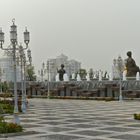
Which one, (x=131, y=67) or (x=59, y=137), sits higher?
(x=131, y=67)

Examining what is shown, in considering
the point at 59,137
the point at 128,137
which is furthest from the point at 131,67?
the point at 59,137

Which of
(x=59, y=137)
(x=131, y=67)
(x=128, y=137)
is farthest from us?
(x=131, y=67)

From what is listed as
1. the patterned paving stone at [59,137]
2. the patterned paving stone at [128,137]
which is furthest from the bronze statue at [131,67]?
the patterned paving stone at [59,137]

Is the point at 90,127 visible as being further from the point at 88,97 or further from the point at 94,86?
the point at 94,86

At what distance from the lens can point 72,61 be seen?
350 feet

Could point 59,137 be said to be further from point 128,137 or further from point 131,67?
point 131,67

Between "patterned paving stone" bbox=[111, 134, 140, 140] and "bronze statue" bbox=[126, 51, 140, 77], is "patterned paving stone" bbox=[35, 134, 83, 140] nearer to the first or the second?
"patterned paving stone" bbox=[111, 134, 140, 140]

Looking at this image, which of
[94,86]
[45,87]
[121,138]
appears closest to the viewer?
[121,138]

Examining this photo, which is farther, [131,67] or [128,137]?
[131,67]

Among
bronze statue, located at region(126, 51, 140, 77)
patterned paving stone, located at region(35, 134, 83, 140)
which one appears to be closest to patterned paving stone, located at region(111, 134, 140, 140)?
patterned paving stone, located at region(35, 134, 83, 140)

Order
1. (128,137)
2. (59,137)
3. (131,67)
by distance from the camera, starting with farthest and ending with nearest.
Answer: (131,67) → (59,137) → (128,137)

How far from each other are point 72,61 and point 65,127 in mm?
91061

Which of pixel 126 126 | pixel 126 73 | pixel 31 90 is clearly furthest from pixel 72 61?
pixel 126 126

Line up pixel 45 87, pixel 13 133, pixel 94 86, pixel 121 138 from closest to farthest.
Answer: pixel 121 138, pixel 13 133, pixel 94 86, pixel 45 87
